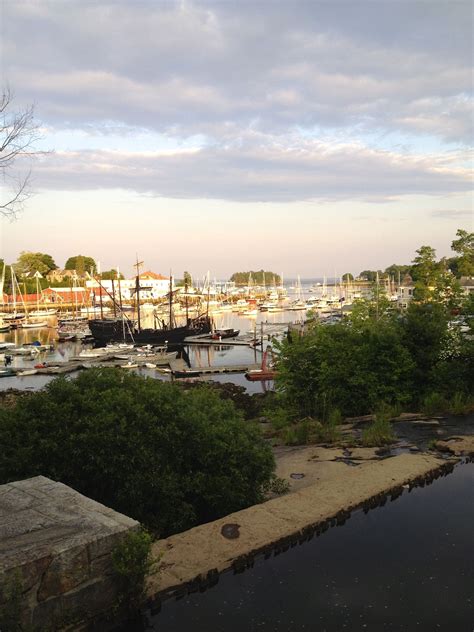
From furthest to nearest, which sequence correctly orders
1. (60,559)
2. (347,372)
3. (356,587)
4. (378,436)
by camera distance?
(347,372) → (378,436) → (356,587) → (60,559)

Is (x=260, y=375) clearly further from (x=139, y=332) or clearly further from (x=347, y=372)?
(x=139, y=332)

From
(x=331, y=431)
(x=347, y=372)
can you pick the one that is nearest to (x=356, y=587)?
(x=331, y=431)

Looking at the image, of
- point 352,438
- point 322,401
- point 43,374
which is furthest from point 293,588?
point 43,374

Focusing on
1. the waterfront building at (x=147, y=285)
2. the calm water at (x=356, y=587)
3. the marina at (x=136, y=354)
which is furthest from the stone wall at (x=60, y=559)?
the waterfront building at (x=147, y=285)

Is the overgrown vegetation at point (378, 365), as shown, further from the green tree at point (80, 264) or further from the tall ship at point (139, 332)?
the green tree at point (80, 264)

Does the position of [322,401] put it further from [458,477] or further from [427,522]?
[427,522]

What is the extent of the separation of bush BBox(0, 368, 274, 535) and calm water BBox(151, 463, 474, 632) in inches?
50.0

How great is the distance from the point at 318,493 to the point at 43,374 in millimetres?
36010

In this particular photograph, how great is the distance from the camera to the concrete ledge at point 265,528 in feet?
16.5

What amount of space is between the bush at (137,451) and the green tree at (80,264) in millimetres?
132172

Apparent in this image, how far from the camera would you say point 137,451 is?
606 centimetres

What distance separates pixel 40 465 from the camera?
20.0 ft

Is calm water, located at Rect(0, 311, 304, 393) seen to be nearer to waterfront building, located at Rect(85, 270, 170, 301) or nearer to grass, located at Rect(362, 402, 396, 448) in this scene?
grass, located at Rect(362, 402, 396, 448)

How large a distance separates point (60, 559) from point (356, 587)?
2.78 m
